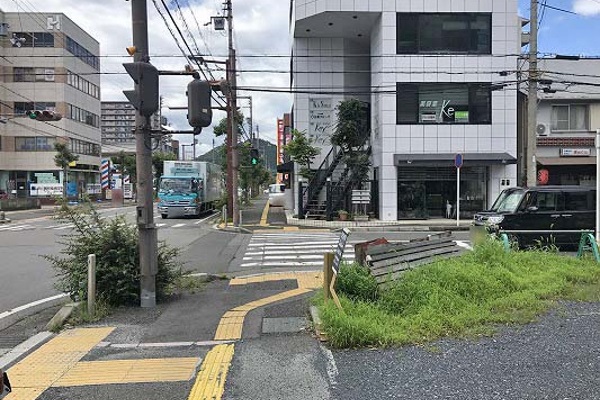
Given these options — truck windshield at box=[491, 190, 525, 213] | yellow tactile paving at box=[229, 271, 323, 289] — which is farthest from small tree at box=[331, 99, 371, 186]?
yellow tactile paving at box=[229, 271, 323, 289]

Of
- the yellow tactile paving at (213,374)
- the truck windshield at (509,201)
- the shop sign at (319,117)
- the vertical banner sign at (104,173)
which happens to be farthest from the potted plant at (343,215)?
the vertical banner sign at (104,173)

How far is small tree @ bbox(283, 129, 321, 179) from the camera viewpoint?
93.3ft

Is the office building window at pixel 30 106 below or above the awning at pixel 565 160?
above

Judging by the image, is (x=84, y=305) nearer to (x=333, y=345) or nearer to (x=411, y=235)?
(x=333, y=345)

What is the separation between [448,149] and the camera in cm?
2550

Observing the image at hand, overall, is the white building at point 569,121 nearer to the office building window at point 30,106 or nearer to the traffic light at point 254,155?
the traffic light at point 254,155

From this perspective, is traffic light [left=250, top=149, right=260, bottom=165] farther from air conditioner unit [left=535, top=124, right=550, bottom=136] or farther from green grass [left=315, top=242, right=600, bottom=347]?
green grass [left=315, top=242, right=600, bottom=347]

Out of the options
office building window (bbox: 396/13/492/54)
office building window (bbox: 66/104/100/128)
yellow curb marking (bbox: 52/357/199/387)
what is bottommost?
yellow curb marking (bbox: 52/357/199/387)

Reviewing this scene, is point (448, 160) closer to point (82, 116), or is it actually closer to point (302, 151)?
point (302, 151)

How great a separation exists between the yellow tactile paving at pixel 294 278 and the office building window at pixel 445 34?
17752 mm

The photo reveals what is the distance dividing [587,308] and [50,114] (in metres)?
27.0

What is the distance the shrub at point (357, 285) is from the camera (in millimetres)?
6906

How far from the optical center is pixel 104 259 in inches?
313

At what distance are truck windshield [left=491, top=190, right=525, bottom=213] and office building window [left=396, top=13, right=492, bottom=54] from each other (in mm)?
12587
